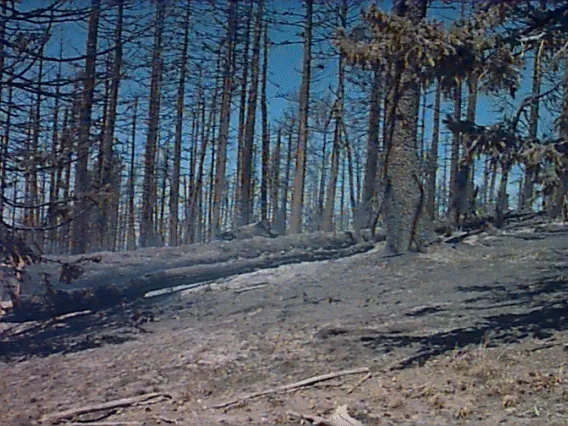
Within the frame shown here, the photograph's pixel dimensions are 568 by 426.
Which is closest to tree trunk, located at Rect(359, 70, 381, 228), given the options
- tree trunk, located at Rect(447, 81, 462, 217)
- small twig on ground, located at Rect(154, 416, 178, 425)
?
tree trunk, located at Rect(447, 81, 462, 217)

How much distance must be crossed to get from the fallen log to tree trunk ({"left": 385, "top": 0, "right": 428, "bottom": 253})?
1.39 m

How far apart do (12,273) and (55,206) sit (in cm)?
135

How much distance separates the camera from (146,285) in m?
11.1

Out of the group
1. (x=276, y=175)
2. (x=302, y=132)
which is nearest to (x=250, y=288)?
(x=302, y=132)

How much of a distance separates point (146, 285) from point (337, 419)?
7.16m

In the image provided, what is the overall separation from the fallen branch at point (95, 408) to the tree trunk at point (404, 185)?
577 cm

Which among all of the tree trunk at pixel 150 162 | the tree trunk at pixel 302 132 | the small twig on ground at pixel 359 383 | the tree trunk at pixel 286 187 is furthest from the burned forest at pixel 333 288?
the tree trunk at pixel 286 187

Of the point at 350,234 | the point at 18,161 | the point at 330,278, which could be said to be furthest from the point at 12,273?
the point at 350,234

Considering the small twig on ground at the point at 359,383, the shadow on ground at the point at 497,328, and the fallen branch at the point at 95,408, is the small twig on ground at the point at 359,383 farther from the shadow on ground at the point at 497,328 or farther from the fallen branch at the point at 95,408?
the fallen branch at the point at 95,408

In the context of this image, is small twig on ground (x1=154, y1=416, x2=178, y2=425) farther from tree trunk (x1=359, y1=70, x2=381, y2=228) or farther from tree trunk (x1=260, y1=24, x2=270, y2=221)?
tree trunk (x1=260, y1=24, x2=270, y2=221)

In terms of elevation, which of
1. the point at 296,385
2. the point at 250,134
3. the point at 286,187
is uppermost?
the point at 250,134

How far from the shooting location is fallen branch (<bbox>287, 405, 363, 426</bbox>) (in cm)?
446

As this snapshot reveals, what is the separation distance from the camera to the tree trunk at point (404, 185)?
10.4 metres

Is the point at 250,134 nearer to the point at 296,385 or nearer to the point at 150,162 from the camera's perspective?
the point at 150,162
